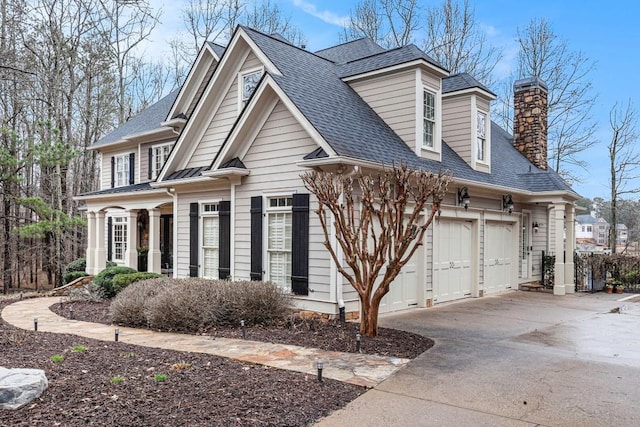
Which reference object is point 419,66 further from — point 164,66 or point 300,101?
point 164,66

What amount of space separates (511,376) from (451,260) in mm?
6268

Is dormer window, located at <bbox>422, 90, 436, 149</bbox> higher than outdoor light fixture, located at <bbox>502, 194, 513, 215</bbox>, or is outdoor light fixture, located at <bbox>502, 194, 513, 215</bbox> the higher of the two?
dormer window, located at <bbox>422, 90, 436, 149</bbox>

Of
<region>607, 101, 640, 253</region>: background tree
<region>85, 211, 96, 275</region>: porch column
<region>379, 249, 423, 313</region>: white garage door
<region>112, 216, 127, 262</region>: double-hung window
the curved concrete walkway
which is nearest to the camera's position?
the curved concrete walkway

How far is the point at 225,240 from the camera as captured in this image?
10977 mm

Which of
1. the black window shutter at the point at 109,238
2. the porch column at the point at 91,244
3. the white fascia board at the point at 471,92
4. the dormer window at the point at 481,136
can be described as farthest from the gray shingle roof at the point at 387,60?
the black window shutter at the point at 109,238

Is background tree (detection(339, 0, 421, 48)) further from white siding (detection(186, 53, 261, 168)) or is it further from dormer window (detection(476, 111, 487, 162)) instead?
white siding (detection(186, 53, 261, 168))

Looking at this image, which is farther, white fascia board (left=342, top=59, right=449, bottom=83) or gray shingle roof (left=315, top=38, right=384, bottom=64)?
gray shingle roof (left=315, top=38, right=384, bottom=64)

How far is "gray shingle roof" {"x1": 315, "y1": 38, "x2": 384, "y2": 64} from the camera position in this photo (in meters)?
14.0

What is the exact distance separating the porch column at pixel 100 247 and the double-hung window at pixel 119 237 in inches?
19.5

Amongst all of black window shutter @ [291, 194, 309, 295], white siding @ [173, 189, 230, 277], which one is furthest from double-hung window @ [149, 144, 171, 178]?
black window shutter @ [291, 194, 309, 295]

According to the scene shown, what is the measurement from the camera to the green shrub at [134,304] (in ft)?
29.2

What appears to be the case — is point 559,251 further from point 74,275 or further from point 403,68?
point 74,275

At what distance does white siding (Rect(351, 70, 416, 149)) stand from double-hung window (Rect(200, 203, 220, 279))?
4.35 metres

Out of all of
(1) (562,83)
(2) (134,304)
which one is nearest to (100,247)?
(2) (134,304)
